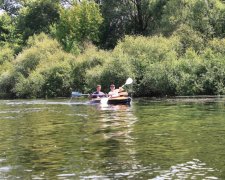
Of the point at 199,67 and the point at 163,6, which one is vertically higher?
the point at 163,6

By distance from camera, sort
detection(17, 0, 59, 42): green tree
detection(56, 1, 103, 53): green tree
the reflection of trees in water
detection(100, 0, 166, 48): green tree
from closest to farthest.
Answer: the reflection of trees in water
detection(56, 1, 103, 53): green tree
detection(100, 0, 166, 48): green tree
detection(17, 0, 59, 42): green tree

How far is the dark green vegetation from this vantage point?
52.2 m

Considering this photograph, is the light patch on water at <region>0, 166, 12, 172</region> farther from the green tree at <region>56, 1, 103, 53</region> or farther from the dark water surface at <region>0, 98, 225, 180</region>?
the green tree at <region>56, 1, 103, 53</region>

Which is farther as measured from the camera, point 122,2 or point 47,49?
point 122,2

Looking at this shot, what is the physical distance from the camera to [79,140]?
1911cm

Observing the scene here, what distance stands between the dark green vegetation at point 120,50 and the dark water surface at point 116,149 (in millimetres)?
25981

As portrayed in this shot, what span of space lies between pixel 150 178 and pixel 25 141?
8.25 metres

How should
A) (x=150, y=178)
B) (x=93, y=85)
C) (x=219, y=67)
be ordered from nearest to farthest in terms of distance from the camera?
(x=150, y=178)
(x=219, y=67)
(x=93, y=85)

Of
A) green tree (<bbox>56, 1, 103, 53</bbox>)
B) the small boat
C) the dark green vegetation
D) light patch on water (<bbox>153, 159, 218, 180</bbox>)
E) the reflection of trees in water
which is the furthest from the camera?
green tree (<bbox>56, 1, 103, 53</bbox>)

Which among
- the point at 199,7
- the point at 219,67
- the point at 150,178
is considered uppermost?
the point at 199,7

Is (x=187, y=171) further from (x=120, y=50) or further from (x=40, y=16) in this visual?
(x=40, y=16)

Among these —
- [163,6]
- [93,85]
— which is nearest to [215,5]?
[163,6]

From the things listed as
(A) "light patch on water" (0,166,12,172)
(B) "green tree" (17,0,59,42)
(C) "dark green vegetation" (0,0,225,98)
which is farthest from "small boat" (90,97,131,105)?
(B) "green tree" (17,0,59,42)

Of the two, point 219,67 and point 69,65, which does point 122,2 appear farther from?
point 219,67
